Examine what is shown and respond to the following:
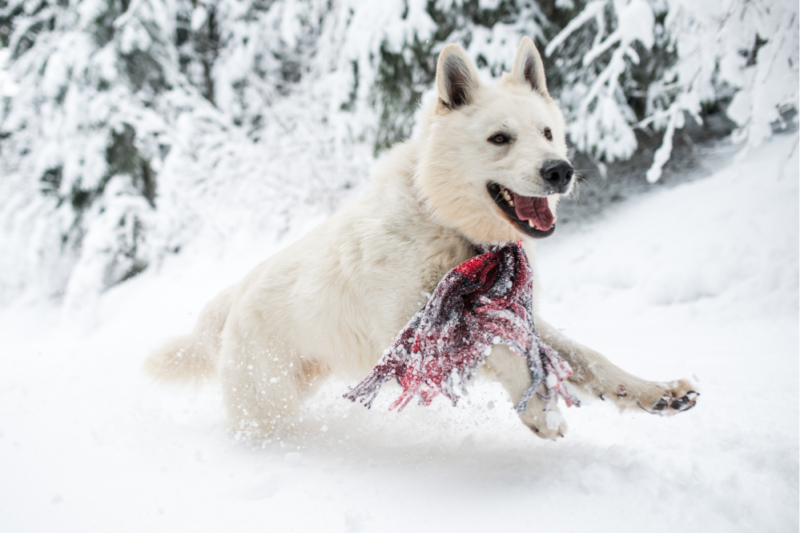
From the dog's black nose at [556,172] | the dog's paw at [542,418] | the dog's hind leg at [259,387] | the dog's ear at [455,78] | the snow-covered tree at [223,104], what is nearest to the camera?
the dog's black nose at [556,172]

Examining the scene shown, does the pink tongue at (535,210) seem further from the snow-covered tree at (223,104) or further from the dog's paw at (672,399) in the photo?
the snow-covered tree at (223,104)

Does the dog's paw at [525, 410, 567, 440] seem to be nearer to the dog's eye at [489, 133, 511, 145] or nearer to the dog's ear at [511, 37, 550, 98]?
the dog's eye at [489, 133, 511, 145]

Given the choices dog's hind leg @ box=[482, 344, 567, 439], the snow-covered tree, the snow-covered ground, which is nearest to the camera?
the snow-covered ground

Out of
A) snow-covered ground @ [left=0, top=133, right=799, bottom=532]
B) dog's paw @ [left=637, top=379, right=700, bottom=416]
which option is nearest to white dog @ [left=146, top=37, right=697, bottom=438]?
dog's paw @ [left=637, top=379, right=700, bottom=416]

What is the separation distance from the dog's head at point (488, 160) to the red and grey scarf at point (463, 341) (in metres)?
0.24

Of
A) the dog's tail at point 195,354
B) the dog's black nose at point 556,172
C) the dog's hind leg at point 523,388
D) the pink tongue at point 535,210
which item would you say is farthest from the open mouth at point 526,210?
the dog's tail at point 195,354

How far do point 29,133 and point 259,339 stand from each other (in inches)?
507

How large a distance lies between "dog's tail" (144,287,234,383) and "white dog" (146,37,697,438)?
1.08ft

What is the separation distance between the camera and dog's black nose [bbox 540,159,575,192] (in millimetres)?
1870

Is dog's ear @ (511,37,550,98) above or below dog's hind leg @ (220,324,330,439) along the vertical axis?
above

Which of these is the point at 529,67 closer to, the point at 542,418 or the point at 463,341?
the point at 463,341

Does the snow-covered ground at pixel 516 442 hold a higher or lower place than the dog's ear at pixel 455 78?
lower

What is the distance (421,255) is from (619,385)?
1.07 m

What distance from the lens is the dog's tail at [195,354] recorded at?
309 cm
